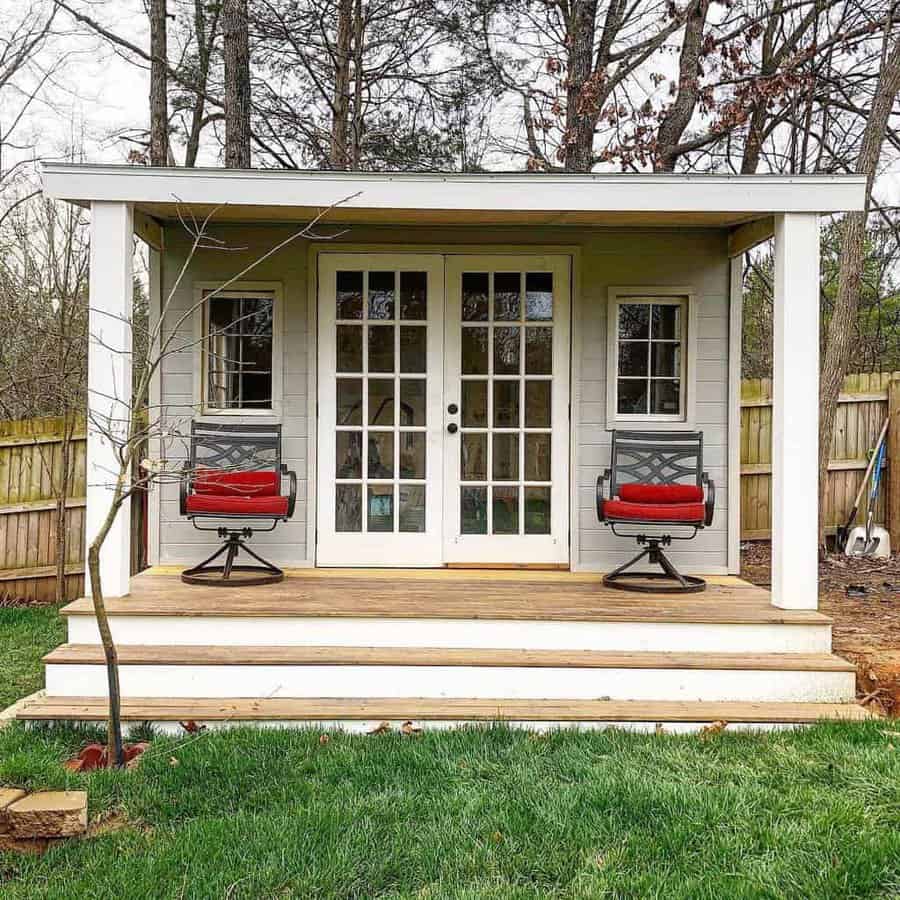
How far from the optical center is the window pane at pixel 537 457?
544 centimetres

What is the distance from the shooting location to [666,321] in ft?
18.0

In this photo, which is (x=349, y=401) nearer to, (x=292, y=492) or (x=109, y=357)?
(x=292, y=492)

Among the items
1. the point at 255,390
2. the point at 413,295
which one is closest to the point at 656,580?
the point at 413,295

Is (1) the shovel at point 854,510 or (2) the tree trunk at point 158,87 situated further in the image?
(2) the tree trunk at point 158,87

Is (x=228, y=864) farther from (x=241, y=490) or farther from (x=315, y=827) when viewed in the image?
(x=241, y=490)

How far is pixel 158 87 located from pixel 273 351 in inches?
184

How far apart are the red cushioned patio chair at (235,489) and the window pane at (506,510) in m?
1.22

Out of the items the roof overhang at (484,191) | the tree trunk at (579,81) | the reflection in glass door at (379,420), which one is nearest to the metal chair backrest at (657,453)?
the reflection in glass door at (379,420)

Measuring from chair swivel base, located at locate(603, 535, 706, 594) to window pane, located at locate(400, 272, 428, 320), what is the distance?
1852mm

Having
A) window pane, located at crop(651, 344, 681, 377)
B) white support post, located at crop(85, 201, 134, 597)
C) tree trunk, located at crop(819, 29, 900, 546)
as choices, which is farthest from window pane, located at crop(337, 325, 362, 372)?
tree trunk, located at crop(819, 29, 900, 546)

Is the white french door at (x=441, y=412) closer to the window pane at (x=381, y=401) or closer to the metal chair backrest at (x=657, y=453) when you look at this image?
the window pane at (x=381, y=401)

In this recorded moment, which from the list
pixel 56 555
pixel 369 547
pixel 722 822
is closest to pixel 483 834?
pixel 722 822

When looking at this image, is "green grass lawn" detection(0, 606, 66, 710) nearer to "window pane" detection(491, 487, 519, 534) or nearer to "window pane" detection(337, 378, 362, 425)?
"window pane" detection(337, 378, 362, 425)

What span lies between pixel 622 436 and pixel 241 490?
2115 millimetres
